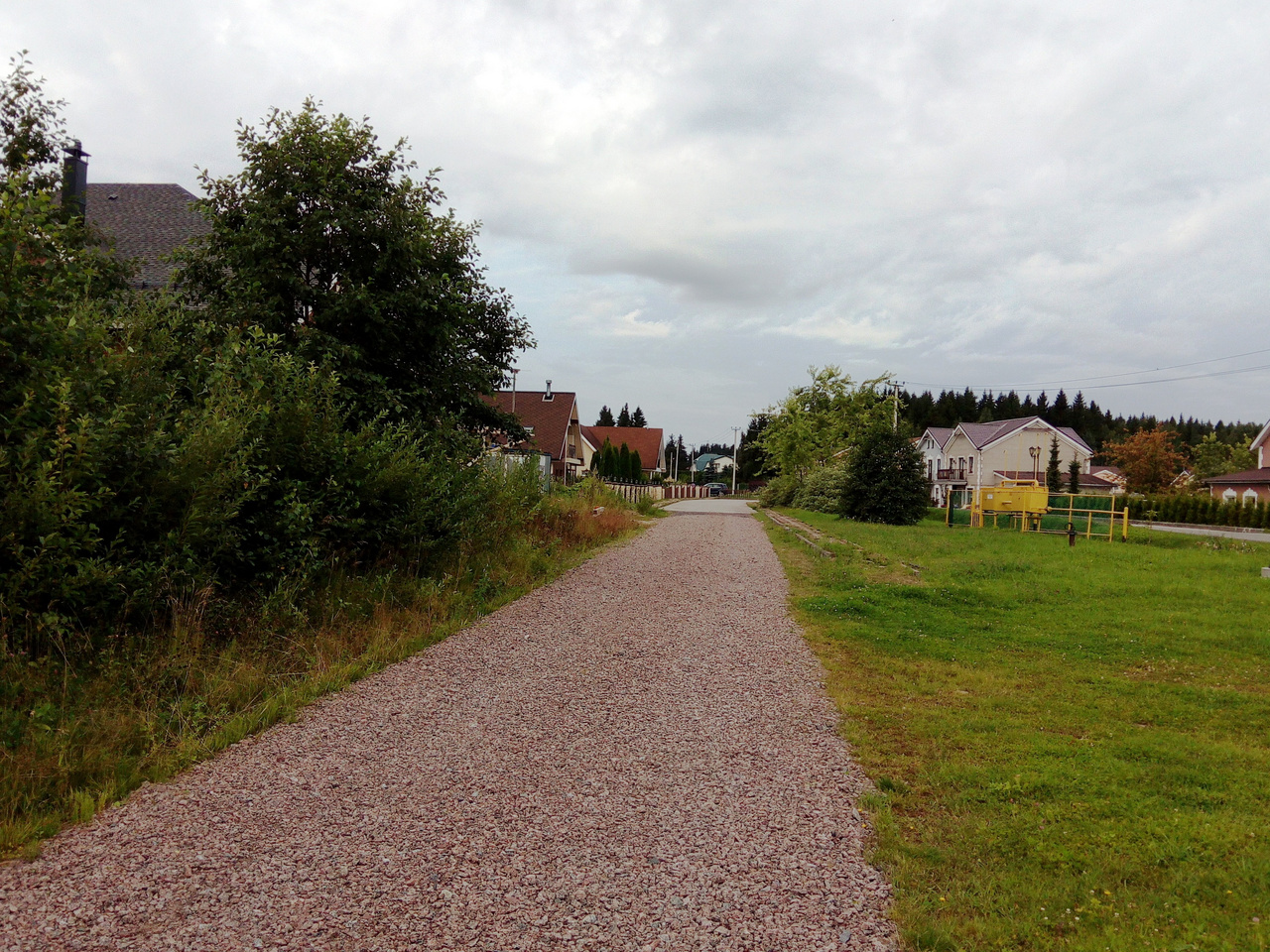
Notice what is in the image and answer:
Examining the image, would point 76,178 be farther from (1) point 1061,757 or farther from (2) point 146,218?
(1) point 1061,757

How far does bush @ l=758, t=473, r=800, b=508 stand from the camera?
49.1 metres

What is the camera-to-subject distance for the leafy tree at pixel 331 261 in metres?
10.1

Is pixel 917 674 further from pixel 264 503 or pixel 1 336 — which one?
pixel 1 336

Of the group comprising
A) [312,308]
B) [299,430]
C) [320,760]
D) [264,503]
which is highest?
[312,308]

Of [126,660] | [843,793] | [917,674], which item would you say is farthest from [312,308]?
[843,793]

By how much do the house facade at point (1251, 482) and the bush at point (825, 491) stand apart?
25.2 meters

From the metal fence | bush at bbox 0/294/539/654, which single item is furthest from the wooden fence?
bush at bbox 0/294/539/654

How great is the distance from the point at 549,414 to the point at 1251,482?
44.0 meters

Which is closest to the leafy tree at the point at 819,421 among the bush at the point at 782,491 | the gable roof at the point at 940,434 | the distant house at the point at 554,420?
the bush at the point at 782,491

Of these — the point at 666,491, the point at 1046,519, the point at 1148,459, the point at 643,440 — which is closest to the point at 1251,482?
the point at 1148,459

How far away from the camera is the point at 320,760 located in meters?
4.50

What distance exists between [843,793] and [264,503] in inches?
212

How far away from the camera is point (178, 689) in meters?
5.35

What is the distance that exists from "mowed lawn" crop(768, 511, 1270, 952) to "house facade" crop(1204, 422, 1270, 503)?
47433 millimetres
